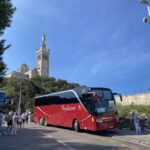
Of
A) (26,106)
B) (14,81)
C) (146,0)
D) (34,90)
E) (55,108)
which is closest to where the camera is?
(146,0)

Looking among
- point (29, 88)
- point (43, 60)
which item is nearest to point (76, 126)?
point (29, 88)

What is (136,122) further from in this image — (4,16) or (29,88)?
(29,88)

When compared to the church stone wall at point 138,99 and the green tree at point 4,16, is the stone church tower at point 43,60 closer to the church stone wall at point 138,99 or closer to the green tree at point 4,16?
the church stone wall at point 138,99

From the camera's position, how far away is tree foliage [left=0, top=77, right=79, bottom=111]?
236 ft

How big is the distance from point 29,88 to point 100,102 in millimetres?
54841

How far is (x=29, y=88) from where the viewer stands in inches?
2968

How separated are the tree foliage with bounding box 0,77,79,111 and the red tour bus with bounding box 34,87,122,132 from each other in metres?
41.3

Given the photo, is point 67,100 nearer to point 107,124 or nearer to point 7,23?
point 107,124

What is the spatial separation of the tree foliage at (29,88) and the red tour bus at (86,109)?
135 ft

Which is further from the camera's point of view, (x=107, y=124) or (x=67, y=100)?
(x=67, y=100)

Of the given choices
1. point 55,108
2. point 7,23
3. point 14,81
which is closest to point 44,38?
point 14,81

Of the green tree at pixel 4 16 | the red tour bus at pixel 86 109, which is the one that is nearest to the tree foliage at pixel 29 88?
the red tour bus at pixel 86 109

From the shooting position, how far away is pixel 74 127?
25.2m

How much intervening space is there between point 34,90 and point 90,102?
180ft
